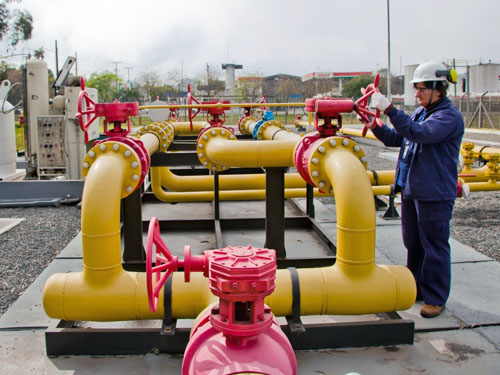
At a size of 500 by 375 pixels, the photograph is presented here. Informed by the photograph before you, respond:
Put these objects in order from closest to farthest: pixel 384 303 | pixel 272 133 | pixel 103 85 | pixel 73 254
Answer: pixel 384 303, pixel 73 254, pixel 272 133, pixel 103 85

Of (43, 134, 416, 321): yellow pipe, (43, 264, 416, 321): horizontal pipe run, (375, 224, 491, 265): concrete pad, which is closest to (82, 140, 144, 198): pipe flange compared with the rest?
(43, 134, 416, 321): yellow pipe

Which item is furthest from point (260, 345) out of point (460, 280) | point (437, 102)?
point (460, 280)

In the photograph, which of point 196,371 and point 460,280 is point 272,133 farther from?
point 196,371

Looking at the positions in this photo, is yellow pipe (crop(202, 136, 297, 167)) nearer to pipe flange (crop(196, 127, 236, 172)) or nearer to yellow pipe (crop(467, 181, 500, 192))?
pipe flange (crop(196, 127, 236, 172))

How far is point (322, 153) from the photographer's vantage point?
3109 mm

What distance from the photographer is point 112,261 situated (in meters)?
2.78

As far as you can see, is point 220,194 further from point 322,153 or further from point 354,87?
point 354,87

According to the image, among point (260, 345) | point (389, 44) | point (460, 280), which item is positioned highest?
point (389, 44)

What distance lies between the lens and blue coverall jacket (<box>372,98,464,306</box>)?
318 centimetres

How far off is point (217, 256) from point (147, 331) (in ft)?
4.02

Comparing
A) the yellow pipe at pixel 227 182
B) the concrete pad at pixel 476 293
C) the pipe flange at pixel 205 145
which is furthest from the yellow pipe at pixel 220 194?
the concrete pad at pixel 476 293

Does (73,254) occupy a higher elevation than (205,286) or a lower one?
lower

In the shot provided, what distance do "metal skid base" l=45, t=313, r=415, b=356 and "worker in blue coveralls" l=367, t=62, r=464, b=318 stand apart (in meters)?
0.56

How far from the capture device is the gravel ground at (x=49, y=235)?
4.54 m
